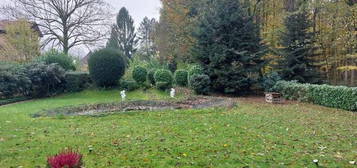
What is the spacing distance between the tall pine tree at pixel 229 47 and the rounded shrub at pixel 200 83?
0.69 meters

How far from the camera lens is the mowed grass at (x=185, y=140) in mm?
3938

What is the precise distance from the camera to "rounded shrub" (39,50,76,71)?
57.1 feet

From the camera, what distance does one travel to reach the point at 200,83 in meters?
14.3

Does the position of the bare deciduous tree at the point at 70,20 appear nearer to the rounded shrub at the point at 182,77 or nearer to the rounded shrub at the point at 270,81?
the rounded shrub at the point at 182,77

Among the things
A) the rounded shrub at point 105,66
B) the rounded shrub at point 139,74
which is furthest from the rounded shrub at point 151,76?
the rounded shrub at point 105,66

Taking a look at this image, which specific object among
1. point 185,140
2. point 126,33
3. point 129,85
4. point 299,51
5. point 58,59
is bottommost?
point 185,140

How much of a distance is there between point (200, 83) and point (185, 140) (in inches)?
369

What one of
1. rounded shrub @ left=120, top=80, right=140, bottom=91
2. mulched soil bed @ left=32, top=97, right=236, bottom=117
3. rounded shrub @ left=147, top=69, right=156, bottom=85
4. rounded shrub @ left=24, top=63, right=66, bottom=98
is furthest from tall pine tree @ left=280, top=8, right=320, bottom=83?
rounded shrub @ left=24, top=63, right=66, bottom=98

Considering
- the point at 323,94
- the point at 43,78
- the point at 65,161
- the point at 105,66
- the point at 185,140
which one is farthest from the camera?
the point at 105,66

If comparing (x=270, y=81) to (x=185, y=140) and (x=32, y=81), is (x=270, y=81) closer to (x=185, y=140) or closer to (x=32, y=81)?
(x=185, y=140)

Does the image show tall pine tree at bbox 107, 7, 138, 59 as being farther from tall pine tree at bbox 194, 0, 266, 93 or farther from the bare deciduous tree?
tall pine tree at bbox 194, 0, 266, 93

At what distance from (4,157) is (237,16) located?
13386mm

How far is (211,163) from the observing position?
12.5ft

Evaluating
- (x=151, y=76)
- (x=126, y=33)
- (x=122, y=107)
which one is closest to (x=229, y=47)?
(x=151, y=76)
